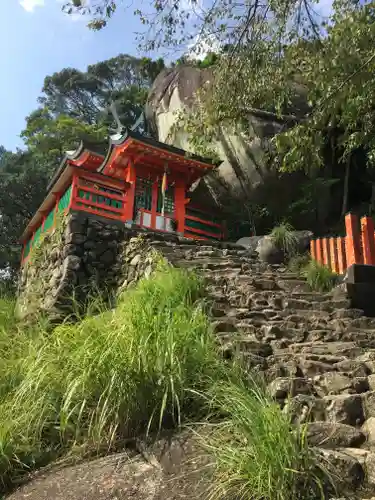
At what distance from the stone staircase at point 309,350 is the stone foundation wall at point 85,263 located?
997 millimetres

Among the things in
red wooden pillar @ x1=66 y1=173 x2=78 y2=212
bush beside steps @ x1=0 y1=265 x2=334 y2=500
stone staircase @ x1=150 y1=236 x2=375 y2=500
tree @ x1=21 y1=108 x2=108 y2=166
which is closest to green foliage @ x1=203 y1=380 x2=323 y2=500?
bush beside steps @ x1=0 y1=265 x2=334 y2=500

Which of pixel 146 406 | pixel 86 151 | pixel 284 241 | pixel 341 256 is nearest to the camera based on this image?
pixel 146 406

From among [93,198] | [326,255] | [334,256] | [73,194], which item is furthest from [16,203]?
[334,256]

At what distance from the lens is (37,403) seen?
11.5 feet

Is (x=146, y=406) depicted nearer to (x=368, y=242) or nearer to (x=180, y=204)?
(x=368, y=242)

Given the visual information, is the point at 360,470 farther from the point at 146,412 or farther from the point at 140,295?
the point at 140,295

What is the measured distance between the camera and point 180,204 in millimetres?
13586

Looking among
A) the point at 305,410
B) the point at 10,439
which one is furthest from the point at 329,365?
the point at 10,439

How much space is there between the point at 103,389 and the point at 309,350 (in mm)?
2230

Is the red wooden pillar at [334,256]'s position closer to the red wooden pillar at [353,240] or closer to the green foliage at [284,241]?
the red wooden pillar at [353,240]

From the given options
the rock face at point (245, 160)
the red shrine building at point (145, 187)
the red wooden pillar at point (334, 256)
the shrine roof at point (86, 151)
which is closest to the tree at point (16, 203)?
the red shrine building at point (145, 187)

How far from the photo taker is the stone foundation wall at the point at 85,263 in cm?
853

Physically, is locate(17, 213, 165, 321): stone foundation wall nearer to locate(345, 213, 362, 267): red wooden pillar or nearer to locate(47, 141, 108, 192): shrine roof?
locate(345, 213, 362, 267): red wooden pillar

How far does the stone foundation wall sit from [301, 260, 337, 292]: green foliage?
272cm
